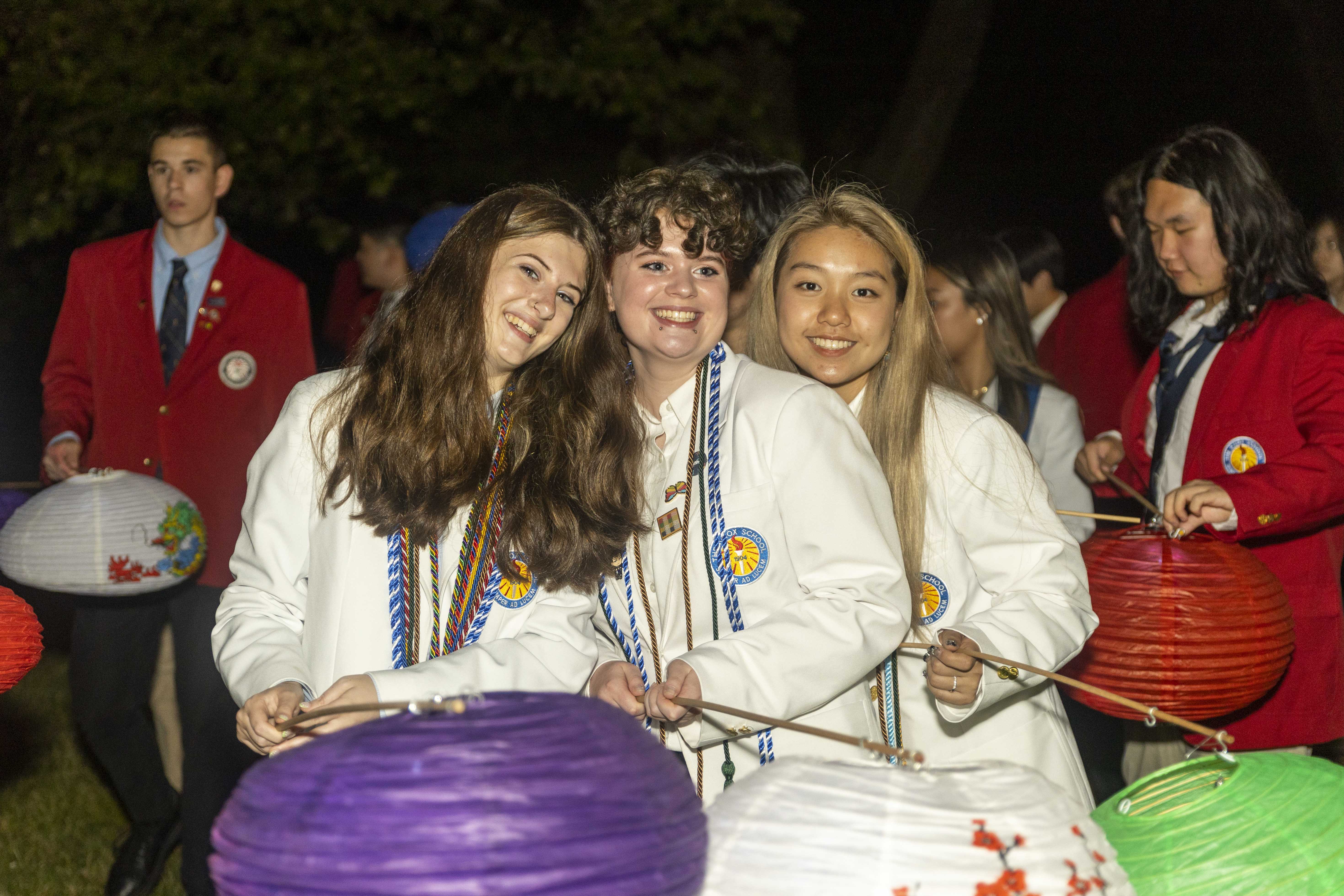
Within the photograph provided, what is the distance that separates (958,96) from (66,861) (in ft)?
25.0

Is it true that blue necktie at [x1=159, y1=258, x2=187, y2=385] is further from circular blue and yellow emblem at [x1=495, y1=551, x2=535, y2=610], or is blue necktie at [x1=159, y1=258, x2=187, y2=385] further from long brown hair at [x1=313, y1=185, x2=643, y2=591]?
circular blue and yellow emblem at [x1=495, y1=551, x2=535, y2=610]

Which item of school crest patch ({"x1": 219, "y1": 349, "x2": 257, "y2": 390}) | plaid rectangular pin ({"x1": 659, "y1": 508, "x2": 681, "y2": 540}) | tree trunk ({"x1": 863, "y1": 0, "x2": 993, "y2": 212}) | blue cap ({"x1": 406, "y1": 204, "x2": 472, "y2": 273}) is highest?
tree trunk ({"x1": 863, "y1": 0, "x2": 993, "y2": 212})

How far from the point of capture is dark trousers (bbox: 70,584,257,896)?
4.61m

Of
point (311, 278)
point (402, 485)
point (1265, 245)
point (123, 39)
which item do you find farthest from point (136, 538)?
point (311, 278)

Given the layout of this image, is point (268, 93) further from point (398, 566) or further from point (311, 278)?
point (398, 566)

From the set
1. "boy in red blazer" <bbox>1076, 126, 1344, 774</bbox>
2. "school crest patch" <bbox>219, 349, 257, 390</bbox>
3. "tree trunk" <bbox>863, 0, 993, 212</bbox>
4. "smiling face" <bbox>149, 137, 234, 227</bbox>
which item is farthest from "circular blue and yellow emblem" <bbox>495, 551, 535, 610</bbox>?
"tree trunk" <bbox>863, 0, 993, 212</bbox>

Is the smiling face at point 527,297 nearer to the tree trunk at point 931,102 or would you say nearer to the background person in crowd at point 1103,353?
the background person in crowd at point 1103,353

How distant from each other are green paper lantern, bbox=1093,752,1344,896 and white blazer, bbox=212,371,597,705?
1.08m

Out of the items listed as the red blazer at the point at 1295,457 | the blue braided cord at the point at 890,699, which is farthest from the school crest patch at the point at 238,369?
the red blazer at the point at 1295,457

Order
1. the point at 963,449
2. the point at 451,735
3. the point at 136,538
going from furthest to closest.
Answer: the point at 136,538, the point at 963,449, the point at 451,735

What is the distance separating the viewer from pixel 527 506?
2.66 meters

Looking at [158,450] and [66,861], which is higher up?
[158,450]

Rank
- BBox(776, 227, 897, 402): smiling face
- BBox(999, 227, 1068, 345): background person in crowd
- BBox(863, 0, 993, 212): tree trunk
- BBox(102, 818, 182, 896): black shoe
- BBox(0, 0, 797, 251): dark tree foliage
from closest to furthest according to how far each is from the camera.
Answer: BBox(776, 227, 897, 402): smiling face < BBox(102, 818, 182, 896): black shoe < BBox(999, 227, 1068, 345): background person in crowd < BBox(0, 0, 797, 251): dark tree foliage < BBox(863, 0, 993, 212): tree trunk

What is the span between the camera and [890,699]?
2840 mm
